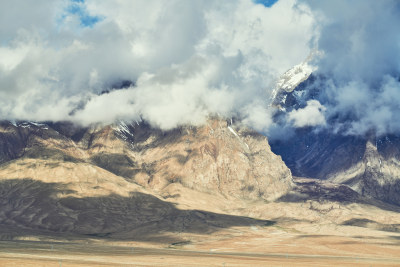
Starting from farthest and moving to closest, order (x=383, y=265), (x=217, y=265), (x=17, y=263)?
(x=383, y=265) → (x=217, y=265) → (x=17, y=263)

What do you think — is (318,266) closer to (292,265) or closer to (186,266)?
(292,265)

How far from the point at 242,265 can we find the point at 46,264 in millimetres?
64255

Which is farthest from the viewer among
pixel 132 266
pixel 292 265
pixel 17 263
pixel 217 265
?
pixel 292 265

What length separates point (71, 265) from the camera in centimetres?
14025

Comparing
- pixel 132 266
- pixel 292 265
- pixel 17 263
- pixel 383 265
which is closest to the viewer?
pixel 17 263

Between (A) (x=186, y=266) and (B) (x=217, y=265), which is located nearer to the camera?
(A) (x=186, y=266)

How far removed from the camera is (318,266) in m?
180

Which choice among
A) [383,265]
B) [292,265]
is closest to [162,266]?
[292,265]

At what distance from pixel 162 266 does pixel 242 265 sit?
33062 mm

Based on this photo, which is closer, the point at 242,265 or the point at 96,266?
the point at 96,266

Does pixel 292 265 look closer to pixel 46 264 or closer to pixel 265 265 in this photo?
pixel 265 265

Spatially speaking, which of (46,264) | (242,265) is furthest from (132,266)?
(242,265)

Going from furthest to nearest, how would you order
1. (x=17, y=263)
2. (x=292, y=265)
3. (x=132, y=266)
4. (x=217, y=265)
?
(x=292, y=265) → (x=217, y=265) → (x=132, y=266) → (x=17, y=263)

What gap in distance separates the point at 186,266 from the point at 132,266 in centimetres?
1712
